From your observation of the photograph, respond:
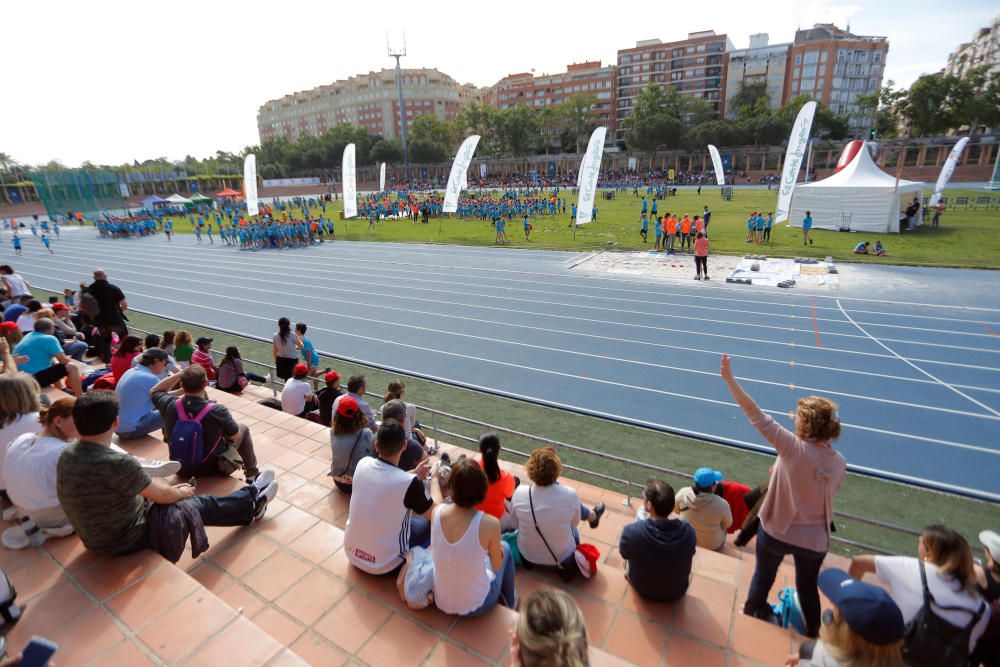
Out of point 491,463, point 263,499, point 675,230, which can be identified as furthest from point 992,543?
point 675,230

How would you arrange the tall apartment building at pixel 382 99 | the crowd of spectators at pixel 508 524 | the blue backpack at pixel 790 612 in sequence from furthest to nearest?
the tall apartment building at pixel 382 99
the blue backpack at pixel 790 612
the crowd of spectators at pixel 508 524

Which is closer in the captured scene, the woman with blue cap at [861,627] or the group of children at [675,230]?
the woman with blue cap at [861,627]

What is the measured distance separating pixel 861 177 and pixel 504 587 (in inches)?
1131

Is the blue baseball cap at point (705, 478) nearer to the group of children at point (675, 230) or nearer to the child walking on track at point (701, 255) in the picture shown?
the child walking on track at point (701, 255)

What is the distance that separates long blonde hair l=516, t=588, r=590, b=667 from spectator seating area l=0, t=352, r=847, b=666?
1328mm

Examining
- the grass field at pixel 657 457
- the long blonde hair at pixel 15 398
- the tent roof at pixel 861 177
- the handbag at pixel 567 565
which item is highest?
the tent roof at pixel 861 177

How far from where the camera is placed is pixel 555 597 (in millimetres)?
1606

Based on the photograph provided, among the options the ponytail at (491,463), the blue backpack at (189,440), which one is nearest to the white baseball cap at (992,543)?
the ponytail at (491,463)

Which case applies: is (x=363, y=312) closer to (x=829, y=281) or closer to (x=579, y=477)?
(x=579, y=477)

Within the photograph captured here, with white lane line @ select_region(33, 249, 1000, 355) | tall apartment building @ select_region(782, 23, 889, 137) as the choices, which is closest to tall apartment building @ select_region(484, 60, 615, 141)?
tall apartment building @ select_region(782, 23, 889, 137)

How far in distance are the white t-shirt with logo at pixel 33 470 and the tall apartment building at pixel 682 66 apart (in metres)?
106

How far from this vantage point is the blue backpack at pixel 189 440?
444cm

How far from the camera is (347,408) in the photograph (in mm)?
4707

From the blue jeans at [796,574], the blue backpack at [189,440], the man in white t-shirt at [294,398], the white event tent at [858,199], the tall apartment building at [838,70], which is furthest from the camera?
the tall apartment building at [838,70]
